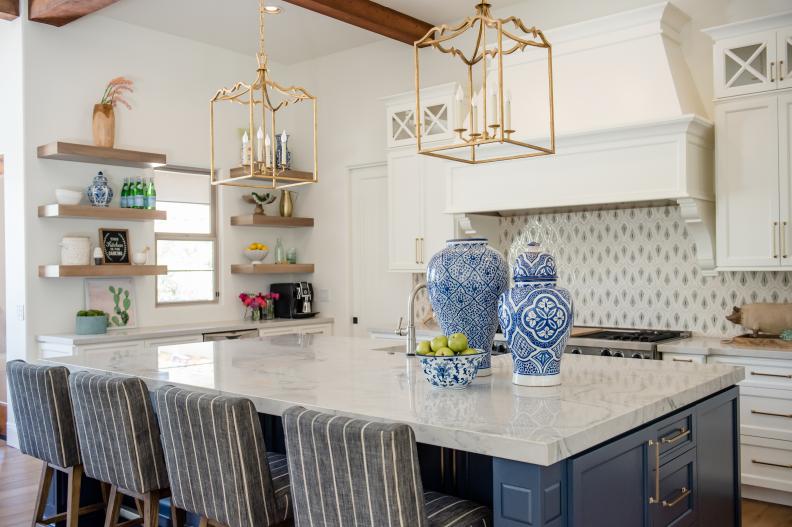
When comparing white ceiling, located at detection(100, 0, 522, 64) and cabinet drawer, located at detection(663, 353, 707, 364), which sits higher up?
→ white ceiling, located at detection(100, 0, 522, 64)

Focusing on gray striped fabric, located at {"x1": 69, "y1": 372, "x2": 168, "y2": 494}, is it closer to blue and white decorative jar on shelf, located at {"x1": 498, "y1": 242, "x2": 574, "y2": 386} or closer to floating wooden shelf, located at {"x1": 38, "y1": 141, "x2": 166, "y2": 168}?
blue and white decorative jar on shelf, located at {"x1": 498, "y1": 242, "x2": 574, "y2": 386}

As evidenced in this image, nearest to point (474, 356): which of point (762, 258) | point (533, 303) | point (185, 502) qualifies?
point (533, 303)

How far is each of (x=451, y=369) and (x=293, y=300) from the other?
4354mm

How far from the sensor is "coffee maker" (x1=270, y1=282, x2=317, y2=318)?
664 cm

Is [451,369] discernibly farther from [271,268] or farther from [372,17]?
[271,268]

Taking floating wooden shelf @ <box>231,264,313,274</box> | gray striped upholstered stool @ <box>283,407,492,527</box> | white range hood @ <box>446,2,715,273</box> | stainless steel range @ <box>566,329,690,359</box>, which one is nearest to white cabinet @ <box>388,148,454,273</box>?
white range hood @ <box>446,2,715,273</box>

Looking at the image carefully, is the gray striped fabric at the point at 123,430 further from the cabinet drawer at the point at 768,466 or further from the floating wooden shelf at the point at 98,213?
the cabinet drawer at the point at 768,466

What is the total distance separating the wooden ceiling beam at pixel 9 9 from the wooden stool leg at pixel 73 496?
3.72 m

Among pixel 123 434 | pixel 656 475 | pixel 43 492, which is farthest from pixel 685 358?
pixel 43 492

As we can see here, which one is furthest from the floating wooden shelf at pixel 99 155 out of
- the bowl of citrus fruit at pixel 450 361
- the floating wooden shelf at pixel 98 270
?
the bowl of citrus fruit at pixel 450 361

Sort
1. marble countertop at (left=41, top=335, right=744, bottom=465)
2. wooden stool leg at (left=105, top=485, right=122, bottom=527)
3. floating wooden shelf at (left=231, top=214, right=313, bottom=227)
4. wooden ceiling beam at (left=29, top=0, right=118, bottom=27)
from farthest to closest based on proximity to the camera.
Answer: floating wooden shelf at (left=231, top=214, right=313, bottom=227) < wooden ceiling beam at (left=29, top=0, right=118, bottom=27) < wooden stool leg at (left=105, top=485, right=122, bottom=527) < marble countertop at (left=41, top=335, right=744, bottom=465)

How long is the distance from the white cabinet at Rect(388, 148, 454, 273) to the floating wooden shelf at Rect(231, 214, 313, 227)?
1307 mm

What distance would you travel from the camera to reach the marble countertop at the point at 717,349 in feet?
12.8

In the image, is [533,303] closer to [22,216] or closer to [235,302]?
[22,216]
